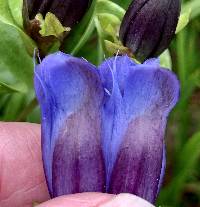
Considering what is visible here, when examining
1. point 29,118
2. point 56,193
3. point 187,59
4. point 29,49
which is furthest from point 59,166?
point 187,59

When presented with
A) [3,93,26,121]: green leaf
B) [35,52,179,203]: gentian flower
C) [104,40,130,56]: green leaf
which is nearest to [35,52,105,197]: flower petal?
[35,52,179,203]: gentian flower

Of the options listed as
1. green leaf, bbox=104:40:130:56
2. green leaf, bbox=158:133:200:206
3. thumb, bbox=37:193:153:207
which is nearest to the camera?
thumb, bbox=37:193:153:207

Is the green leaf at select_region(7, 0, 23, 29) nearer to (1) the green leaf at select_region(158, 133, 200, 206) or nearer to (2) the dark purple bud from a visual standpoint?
(2) the dark purple bud

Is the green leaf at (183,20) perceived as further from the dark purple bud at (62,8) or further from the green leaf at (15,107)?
the green leaf at (15,107)

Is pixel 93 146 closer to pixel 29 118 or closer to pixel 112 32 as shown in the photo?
pixel 112 32

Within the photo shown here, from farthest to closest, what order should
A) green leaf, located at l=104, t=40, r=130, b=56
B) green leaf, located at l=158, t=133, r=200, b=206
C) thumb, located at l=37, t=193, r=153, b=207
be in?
green leaf, located at l=158, t=133, r=200, b=206 < green leaf, located at l=104, t=40, r=130, b=56 < thumb, located at l=37, t=193, r=153, b=207

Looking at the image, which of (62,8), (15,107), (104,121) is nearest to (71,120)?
(104,121)

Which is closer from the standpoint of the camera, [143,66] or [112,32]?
[143,66]
